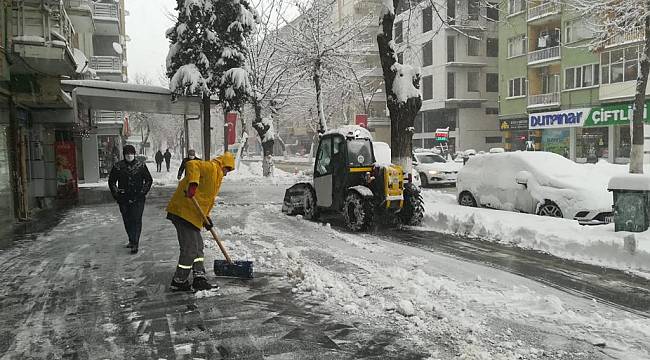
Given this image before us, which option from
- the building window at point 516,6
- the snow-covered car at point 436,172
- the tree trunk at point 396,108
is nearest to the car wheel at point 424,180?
the snow-covered car at point 436,172

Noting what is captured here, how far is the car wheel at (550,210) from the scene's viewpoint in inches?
413

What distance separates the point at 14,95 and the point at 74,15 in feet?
47.7

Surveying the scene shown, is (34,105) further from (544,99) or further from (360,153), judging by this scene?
(544,99)

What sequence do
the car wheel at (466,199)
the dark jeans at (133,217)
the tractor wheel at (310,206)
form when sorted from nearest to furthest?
the dark jeans at (133,217)
the tractor wheel at (310,206)
the car wheel at (466,199)

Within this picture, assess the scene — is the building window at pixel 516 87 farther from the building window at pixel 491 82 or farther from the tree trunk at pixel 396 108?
the tree trunk at pixel 396 108

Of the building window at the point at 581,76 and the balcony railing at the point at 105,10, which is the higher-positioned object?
the balcony railing at the point at 105,10

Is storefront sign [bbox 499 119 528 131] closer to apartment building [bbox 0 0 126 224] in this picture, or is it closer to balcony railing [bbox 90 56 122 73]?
balcony railing [bbox 90 56 122 73]

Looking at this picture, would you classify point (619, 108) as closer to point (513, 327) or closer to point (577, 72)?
point (577, 72)

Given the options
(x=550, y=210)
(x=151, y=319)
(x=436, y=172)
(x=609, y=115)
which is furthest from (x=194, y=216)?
(x=609, y=115)

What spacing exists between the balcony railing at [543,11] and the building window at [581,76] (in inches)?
160

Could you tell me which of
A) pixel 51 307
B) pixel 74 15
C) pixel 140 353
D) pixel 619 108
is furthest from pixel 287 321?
pixel 619 108

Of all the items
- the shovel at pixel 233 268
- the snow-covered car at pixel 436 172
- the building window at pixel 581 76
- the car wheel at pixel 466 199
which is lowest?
the shovel at pixel 233 268

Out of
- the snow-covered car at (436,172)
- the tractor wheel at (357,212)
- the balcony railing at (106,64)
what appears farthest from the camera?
the balcony railing at (106,64)

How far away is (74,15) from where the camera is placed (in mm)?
24594
